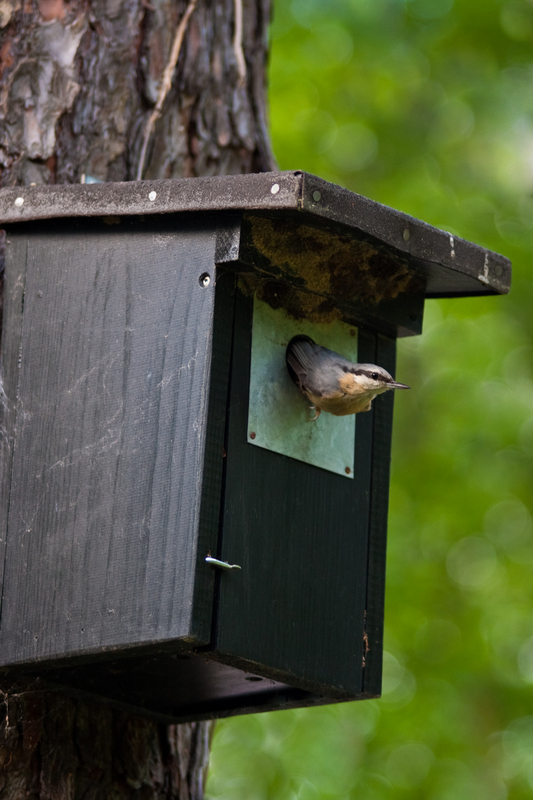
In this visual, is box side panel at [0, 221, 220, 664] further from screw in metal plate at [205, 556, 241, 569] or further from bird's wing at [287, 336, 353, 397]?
bird's wing at [287, 336, 353, 397]

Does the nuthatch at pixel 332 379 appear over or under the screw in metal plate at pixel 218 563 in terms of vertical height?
over

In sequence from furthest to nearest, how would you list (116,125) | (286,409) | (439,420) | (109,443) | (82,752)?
(439,420) < (116,125) < (82,752) < (286,409) < (109,443)

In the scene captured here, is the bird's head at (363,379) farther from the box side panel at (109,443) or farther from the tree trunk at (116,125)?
the tree trunk at (116,125)

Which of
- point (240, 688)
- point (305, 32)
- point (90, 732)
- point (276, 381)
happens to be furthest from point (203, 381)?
point (305, 32)

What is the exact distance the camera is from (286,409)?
9.20ft

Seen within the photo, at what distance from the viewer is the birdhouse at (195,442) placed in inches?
99.2

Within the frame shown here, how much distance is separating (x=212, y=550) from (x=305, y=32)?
552 centimetres

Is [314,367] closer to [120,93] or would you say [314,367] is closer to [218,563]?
[218,563]

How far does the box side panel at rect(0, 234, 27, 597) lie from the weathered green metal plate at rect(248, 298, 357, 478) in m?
0.67

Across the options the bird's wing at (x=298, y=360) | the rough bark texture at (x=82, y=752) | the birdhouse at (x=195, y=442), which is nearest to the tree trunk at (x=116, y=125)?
→ the rough bark texture at (x=82, y=752)

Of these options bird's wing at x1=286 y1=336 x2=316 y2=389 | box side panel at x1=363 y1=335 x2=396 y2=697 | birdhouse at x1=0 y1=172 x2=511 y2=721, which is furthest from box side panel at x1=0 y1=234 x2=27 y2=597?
box side panel at x1=363 y1=335 x2=396 y2=697

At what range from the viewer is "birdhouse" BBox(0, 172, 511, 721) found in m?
2.52

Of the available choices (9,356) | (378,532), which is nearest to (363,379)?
(378,532)

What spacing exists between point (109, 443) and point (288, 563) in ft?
1.75
